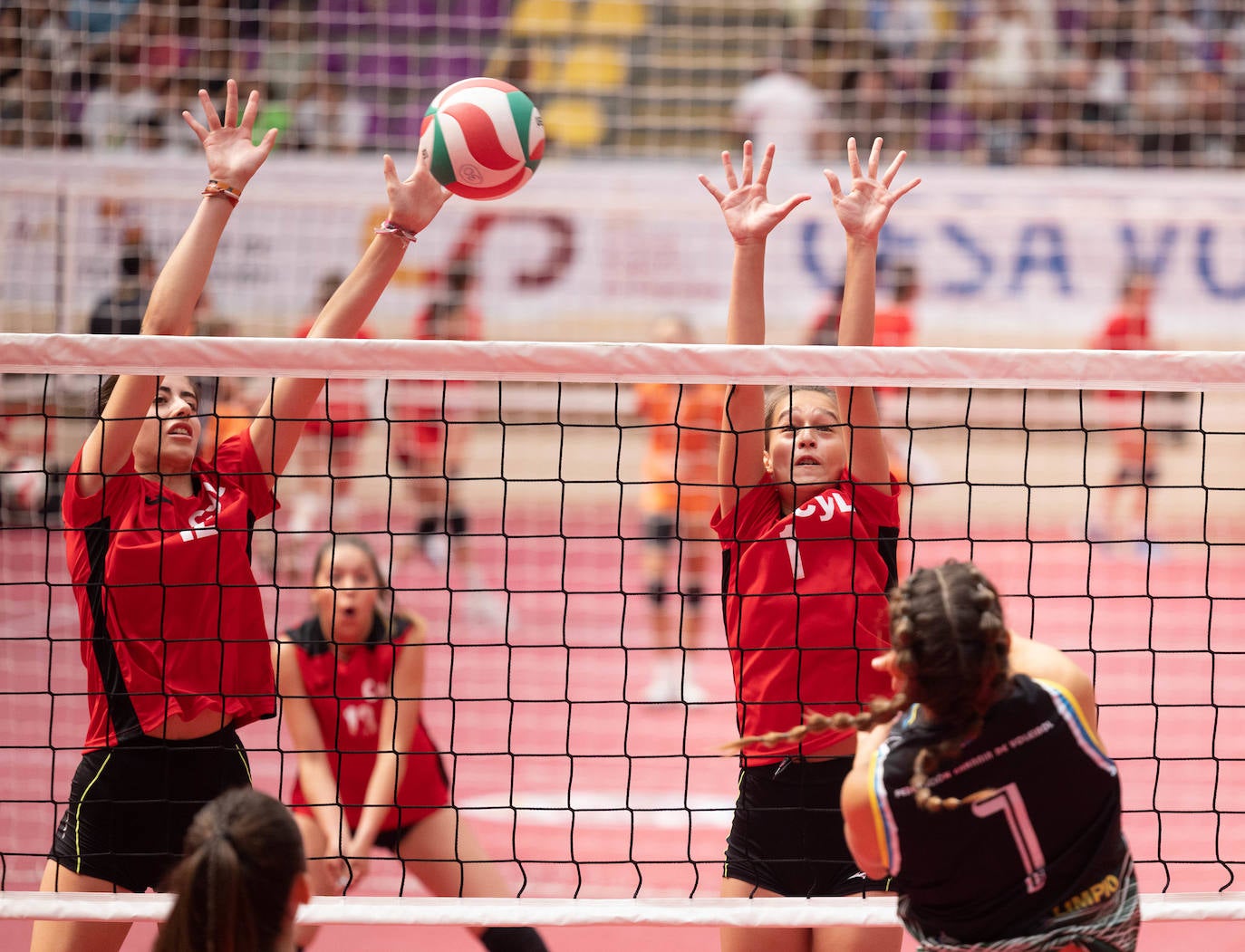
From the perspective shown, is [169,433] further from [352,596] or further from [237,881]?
[237,881]

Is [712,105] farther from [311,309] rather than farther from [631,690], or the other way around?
[631,690]

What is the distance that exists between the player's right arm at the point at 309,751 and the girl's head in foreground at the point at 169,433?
2.44 feet

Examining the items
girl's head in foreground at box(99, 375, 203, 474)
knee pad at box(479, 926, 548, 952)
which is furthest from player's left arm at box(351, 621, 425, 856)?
girl's head in foreground at box(99, 375, 203, 474)

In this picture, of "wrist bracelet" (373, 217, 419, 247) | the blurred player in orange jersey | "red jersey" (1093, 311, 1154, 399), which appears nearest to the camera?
"wrist bracelet" (373, 217, 419, 247)

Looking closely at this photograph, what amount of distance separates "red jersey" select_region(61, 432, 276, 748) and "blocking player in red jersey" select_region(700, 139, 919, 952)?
120 centimetres

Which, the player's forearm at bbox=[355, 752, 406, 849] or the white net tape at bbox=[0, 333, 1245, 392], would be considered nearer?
the white net tape at bbox=[0, 333, 1245, 392]

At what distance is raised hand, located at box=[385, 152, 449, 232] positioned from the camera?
10.8 ft

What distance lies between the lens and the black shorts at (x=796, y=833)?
3.09 metres

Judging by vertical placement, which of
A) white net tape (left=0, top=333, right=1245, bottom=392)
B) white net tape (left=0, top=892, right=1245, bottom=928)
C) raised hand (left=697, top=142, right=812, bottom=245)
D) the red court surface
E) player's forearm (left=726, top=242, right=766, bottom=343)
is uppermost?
raised hand (left=697, top=142, right=812, bottom=245)

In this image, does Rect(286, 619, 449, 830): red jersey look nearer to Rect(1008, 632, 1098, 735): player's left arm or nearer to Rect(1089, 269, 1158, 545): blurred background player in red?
Rect(1008, 632, 1098, 735): player's left arm

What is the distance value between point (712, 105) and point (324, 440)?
17.0ft


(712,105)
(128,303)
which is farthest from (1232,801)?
(712,105)

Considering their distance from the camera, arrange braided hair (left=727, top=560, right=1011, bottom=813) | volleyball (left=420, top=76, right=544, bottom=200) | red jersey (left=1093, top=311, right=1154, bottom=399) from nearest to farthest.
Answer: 1. braided hair (left=727, top=560, right=1011, bottom=813)
2. volleyball (left=420, top=76, right=544, bottom=200)
3. red jersey (left=1093, top=311, right=1154, bottom=399)

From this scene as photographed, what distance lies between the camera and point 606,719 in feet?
24.4
